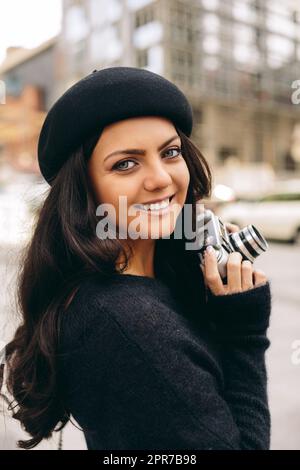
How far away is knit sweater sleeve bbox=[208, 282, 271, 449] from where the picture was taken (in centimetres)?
105

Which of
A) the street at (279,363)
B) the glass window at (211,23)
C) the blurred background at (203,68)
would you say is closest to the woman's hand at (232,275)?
the street at (279,363)

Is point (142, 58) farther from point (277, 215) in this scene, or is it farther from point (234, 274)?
point (234, 274)

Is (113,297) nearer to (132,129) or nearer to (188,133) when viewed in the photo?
(132,129)

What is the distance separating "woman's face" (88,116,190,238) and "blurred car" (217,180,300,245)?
955 cm

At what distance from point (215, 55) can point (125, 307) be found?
97.2 feet

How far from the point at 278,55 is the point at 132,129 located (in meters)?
34.0

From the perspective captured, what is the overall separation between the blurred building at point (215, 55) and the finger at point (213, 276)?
23.2m

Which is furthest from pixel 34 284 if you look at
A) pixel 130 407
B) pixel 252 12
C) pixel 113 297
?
pixel 252 12

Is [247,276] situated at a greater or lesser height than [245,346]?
greater

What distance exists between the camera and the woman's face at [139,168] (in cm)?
106

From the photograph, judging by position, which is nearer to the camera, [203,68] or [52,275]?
[52,275]

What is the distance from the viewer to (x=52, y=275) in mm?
1099

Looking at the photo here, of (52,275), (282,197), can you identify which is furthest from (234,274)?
(282,197)

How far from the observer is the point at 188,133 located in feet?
4.22
